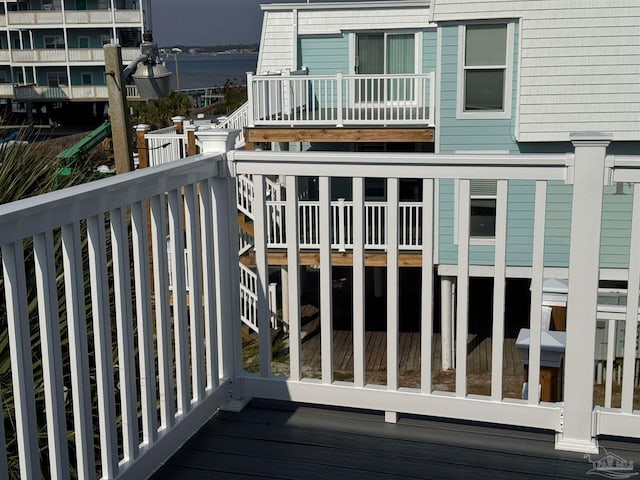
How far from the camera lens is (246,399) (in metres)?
3.40

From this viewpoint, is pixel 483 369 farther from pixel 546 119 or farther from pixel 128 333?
pixel 128 333

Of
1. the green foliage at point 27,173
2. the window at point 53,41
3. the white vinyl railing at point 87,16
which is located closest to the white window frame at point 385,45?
the green foliage at point 27,173

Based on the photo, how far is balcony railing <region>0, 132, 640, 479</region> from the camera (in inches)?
87.0

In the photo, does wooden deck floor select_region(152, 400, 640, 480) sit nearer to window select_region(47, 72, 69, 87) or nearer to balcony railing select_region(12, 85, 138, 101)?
balcony railing select_region(12, 85, 138, 101)

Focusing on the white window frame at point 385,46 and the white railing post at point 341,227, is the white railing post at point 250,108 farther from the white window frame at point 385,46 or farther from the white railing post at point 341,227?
the white railing post at point 341,227

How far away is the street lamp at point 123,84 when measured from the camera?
22.6ft

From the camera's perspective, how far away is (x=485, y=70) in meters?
14.1

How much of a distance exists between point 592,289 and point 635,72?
11777 mm

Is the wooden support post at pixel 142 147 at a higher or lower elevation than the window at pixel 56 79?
lower

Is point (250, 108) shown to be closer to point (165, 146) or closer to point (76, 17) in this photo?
point (165, 146)

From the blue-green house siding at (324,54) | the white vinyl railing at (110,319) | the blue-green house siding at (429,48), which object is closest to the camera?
the white vinyl railing at (110,319)

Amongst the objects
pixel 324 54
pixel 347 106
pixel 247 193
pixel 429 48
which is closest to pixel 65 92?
pixel 324 54

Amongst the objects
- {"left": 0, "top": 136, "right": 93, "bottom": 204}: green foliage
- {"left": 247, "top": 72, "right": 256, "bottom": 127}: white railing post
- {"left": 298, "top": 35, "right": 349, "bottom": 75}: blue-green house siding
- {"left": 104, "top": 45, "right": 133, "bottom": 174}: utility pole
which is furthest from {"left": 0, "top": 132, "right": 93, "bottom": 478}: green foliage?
{"left": 298, "top": 35, "right": 349, "bottom": 75}: blue-green house siding

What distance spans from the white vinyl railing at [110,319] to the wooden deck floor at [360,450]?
13 centimetres
